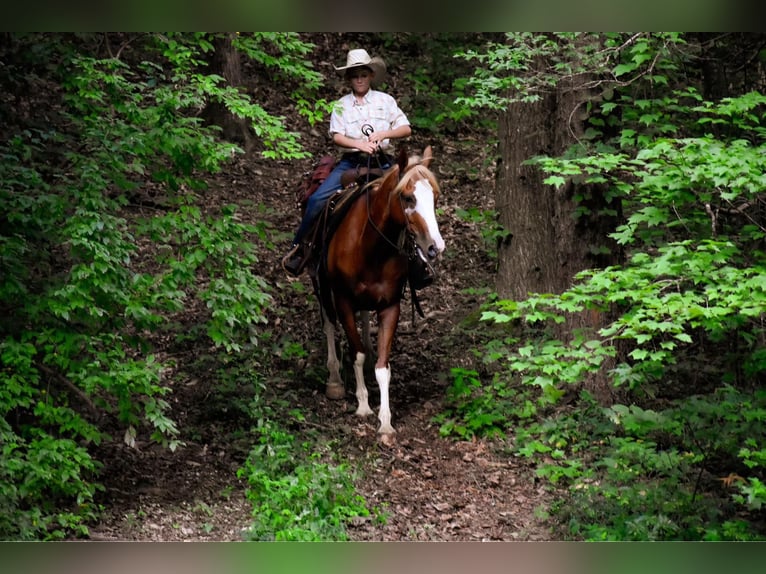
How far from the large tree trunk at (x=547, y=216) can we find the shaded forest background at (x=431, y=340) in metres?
0.02

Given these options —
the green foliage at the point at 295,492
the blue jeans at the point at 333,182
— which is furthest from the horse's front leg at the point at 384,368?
the blue jeans at the point at 333,182

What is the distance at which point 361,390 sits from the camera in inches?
279

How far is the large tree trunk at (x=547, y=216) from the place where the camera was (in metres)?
7.02

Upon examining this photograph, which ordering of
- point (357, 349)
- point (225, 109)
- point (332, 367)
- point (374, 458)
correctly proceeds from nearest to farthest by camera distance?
point (374, 458)
point (357, 349)
point (332, 367)
point (225, 109)

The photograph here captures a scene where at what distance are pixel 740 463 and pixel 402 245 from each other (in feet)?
8.25

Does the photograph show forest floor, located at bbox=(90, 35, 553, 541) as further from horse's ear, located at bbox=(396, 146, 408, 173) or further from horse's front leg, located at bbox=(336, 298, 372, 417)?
horse's ear, located at bbox=(396, 146, 408, 173)

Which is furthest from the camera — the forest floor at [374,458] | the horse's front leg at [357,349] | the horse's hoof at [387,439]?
the horse's front leg at [357,349]

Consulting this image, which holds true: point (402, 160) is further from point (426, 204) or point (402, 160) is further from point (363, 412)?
point (363, 412)

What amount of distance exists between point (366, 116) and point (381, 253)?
98cm

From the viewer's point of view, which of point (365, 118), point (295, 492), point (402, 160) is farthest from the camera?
point (365, 118)

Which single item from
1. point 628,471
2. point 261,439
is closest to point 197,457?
point 261,439

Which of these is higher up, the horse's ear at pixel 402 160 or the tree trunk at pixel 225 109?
the tree trunk at pixel 225 109

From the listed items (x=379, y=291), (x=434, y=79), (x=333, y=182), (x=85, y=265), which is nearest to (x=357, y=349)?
(x=379, y=291)

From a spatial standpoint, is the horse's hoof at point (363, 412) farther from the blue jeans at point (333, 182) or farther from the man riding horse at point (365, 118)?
the man riding horse at point (365, 118)
